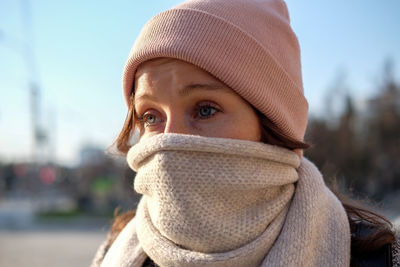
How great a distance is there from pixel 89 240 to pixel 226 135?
392 inches

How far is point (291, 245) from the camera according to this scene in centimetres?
120

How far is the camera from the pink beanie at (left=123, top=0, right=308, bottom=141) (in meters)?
1.26

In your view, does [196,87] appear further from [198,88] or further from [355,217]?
[355,217]

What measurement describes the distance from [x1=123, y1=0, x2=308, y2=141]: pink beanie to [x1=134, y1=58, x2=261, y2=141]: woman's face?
40mm

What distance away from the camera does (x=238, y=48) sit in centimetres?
130

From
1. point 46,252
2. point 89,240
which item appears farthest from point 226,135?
point 89,240

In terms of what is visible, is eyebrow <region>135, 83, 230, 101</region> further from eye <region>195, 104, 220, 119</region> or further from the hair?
the hair

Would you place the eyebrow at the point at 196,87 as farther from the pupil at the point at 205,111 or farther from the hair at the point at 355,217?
the hair at the point at 355,217

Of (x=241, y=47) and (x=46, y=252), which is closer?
(x=241, y=47)

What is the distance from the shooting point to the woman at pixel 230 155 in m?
1.18

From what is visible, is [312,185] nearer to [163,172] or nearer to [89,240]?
[163,172]

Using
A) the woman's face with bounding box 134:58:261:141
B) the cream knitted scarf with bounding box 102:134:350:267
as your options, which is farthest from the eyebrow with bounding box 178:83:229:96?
the cream knitted scarf with bounding box 102:134:350:267

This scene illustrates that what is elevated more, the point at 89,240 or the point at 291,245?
the point at 291,245

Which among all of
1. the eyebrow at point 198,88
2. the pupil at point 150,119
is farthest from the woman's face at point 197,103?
the pupil at point 150,119
